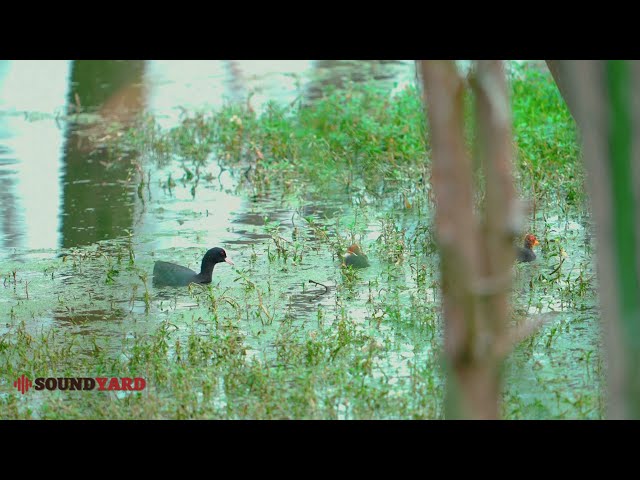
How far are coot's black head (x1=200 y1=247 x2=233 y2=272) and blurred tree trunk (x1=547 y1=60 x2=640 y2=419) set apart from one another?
6.09 metres

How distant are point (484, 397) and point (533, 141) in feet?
28.6

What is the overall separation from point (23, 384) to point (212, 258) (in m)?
2.16

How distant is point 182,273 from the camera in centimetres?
830

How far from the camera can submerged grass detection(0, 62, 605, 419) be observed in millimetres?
6223

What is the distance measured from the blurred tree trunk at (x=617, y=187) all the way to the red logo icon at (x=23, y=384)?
463 centimetres

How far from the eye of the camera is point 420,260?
873 centimetres

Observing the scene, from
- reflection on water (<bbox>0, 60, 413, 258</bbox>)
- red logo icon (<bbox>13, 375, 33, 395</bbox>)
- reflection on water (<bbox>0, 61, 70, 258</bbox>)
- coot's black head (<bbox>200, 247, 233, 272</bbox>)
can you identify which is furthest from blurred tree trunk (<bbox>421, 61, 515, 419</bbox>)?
reflection on water (<bbox>0, 61, 70, 258</bbox>)

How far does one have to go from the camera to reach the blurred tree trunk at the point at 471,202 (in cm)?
253

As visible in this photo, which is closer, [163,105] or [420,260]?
[420,260]
